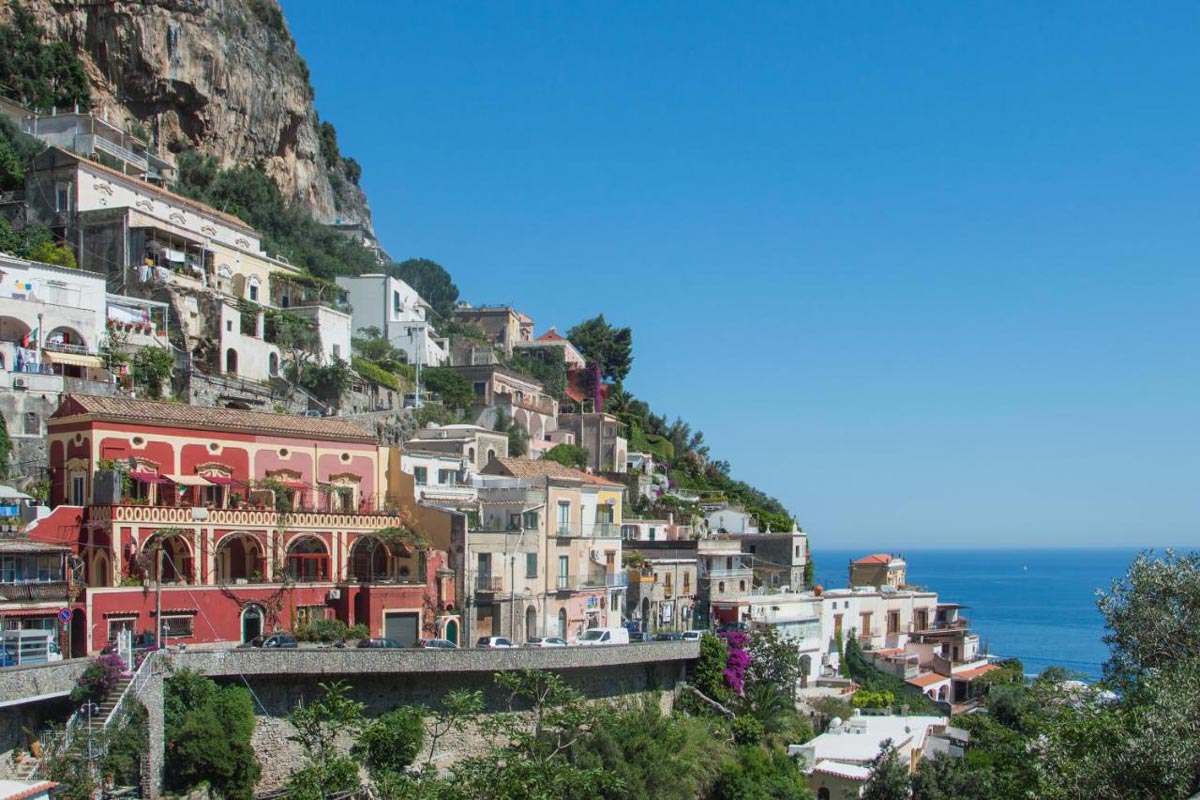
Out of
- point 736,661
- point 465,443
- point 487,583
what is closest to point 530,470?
point 465,443

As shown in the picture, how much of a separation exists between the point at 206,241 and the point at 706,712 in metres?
31.4

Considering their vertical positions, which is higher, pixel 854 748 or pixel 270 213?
pixel 270 213

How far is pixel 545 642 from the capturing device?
42.8m

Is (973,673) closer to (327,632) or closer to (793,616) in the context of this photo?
(793,616)

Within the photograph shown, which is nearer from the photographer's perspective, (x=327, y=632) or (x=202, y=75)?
(x=327, y=632)

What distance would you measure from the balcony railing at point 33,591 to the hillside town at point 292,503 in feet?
0.23

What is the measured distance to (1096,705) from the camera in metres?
27.2

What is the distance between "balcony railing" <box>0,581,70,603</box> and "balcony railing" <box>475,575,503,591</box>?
15.1 meters

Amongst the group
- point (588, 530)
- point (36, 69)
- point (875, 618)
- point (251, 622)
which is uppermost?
point (36, 69)

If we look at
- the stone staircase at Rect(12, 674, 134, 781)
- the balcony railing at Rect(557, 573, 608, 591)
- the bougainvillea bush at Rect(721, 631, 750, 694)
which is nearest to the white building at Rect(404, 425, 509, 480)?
the balcony railing at Rect(557, 573, 608, 591)

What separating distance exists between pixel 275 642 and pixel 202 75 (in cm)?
4857

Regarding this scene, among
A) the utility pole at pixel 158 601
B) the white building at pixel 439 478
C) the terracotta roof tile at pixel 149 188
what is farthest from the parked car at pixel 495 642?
the terracotta roof tile at pixel 149 188

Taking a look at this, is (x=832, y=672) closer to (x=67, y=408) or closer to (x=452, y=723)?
(x=452, y=723)

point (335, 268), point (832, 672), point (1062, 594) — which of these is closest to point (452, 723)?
point (832, 672)
